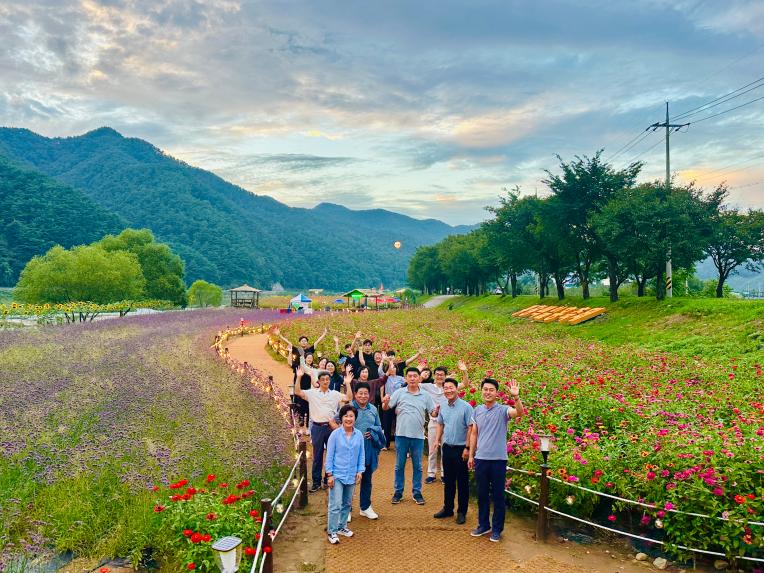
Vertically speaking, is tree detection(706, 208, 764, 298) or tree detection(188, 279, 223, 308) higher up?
tree detection(706, 208, 764, 298)

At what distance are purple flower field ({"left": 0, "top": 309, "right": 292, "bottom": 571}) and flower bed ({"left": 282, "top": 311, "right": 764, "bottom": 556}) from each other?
166 inches

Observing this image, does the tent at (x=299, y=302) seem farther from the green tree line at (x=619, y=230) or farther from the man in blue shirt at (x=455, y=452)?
the man in blue shirt at (x=455, y=452)

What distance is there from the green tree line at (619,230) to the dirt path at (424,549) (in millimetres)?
24121

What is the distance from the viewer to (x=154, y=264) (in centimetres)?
6544

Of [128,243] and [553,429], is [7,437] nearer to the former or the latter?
[553,429]

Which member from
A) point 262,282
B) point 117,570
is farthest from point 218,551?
point 262,282

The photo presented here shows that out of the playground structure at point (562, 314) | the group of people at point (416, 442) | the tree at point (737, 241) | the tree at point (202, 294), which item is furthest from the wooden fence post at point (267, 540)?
the tree at point (202, 294)

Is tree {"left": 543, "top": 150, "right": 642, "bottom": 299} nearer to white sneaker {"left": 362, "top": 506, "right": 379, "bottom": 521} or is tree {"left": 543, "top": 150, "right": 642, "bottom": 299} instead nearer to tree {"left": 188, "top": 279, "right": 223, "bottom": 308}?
white sneaker {"left": 362, "top": 506, "right": 379, "bottom": 521}

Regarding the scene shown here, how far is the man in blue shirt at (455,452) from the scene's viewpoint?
6.74 metres

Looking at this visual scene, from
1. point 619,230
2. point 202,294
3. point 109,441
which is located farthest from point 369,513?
point 202,294

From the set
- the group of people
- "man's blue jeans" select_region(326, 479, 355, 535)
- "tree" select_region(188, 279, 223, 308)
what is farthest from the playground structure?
"tree" select_region(188, 279, 223, 308)

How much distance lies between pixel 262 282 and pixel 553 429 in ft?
481

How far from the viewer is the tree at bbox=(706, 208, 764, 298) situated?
Answer: 34.5 metres

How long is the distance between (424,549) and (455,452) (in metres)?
1.25
